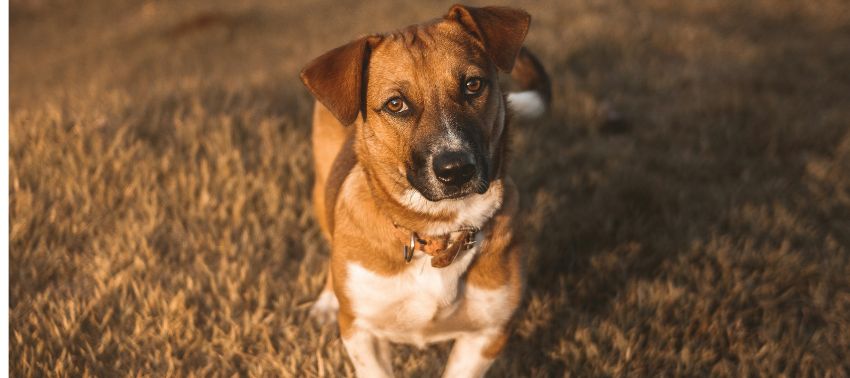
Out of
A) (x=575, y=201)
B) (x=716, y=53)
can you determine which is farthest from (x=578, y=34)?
(x=575, y=201)

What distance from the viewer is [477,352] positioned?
3.12 m

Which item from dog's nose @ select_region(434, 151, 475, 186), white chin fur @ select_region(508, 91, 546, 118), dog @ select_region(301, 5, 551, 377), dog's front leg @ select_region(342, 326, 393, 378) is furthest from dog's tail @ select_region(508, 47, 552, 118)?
dog's front leg @ select_region(342, 326, 393, 378)

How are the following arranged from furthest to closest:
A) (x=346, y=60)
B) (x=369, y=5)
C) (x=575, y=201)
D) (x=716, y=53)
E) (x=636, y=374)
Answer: (x=369, y=5)
(x=716, y=53)
(x=575, y=201)
(x=636, y=374)
(x=346, y=60)

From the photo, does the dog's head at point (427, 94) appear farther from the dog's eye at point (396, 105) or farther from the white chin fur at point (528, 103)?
the white chin fur at point (528, 103)

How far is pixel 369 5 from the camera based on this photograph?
14.5 m

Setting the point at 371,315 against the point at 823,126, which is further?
the point at 823,126

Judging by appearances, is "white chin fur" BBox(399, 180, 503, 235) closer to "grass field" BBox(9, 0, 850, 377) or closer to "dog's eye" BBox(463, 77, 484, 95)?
"dog's eye" BBox(463, 77, 484, 95)

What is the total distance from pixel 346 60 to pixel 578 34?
639 centimetres

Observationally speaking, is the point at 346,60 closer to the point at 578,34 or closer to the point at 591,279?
the point at 591,279

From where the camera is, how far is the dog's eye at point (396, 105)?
9.70 ft

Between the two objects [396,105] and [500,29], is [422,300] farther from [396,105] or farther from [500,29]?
[500,29]

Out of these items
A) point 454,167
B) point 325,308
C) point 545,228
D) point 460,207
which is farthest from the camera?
point 545,228

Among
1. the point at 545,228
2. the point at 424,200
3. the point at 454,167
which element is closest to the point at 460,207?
the point at 424,200

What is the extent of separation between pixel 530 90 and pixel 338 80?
1.22m
